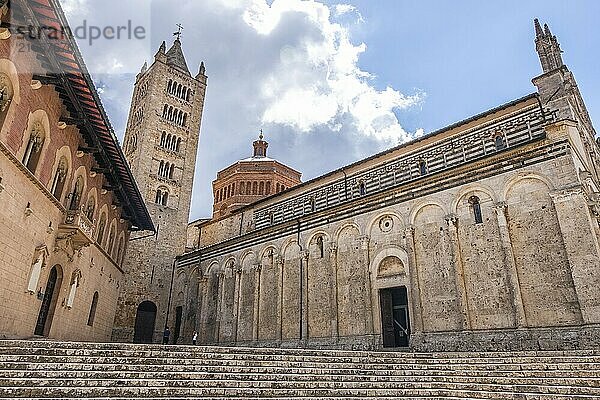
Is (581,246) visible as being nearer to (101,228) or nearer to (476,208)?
(476,208)

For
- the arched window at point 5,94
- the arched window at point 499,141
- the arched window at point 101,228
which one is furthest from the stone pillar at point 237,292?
the arched window at point 5,94

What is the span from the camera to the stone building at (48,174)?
9.93 metres

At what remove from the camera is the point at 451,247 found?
52.8 feet

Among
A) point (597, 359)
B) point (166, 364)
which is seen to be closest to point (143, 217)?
point (166, 364)

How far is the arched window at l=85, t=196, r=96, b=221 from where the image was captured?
54.6 feet

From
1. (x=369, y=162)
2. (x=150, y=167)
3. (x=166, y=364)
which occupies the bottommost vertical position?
(x=166, y=364)

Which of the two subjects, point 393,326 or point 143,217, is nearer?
point 393,326

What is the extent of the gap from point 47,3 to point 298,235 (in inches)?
647

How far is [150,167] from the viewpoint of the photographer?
3164 cm

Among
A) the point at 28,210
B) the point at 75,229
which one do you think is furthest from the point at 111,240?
the point at 28,210

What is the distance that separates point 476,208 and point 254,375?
11877 mm

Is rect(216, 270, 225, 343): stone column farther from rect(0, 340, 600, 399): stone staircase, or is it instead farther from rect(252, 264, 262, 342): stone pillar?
rect(0, 340, 600, 399): stone staircase

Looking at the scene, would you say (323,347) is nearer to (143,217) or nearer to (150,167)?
(143,217)

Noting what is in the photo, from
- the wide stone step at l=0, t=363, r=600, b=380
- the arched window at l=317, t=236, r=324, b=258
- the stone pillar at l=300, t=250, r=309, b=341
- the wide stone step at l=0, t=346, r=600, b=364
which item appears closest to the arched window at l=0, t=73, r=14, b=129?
the wide stone step at l=0, t=346, r=600, b=364
